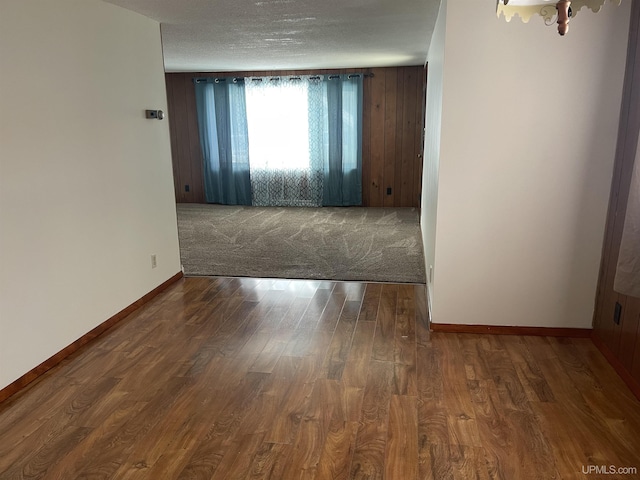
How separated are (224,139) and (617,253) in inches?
248

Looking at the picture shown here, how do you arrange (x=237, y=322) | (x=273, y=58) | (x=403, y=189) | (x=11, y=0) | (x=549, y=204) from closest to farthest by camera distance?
(x=11, y=0)
(x=549, y=204)
(x=237, y=322)
(x=273, y=58)
(x=403, y=189)

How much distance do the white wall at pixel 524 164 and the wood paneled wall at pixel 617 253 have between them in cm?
7

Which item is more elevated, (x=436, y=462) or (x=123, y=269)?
(x=123, y=269)

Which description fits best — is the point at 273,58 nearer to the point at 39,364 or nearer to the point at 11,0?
the point at 11,0

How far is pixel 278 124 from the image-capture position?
7.54 metres

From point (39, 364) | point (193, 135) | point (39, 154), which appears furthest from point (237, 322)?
point (193, 135)

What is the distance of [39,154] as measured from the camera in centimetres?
247

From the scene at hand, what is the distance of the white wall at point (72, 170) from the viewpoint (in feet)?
7.60

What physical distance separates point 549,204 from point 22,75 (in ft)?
9.54

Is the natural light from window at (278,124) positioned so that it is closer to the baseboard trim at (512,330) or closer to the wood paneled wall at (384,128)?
the wood paneled wall at (384,128)

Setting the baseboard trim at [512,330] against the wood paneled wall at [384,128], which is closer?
the baseboard trim at [512,330]

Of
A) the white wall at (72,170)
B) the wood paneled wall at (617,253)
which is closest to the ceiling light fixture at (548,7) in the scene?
the wood paneled wall at (617,253)

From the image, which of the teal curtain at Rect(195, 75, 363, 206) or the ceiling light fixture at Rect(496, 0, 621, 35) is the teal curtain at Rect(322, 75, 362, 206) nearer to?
the teal curtain at Rect(195, 75, 363, 206)

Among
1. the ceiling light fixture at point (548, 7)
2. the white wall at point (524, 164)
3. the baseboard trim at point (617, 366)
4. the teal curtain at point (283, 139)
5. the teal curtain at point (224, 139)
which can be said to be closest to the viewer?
the ceiling light fixture at point (548, 7)
